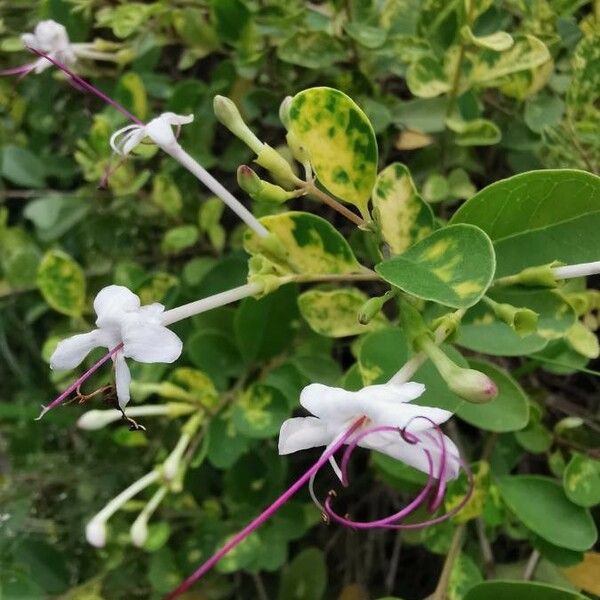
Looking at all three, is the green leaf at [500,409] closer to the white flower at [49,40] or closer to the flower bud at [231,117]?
the flower bud at [231,117]

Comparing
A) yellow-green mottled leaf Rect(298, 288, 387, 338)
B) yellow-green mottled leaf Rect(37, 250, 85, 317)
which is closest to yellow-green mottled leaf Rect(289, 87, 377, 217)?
yellow-green mottled leaf Rect(298, 288, 387, 338)

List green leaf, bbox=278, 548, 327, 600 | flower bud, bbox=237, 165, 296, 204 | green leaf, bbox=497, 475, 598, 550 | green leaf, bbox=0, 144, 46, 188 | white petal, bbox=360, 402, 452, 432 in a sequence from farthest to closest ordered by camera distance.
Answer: green leaf, bbox=0, 144, 46, 188 → green leaf, bbox=278, 548, 327, 600 → green leaf, bbox=497, 475, 598, 550 → flower bud, bbox=237, 165, 296, 204 → white petal, bbox=360, 402, 452, 432

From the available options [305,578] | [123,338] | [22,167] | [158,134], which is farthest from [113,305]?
[22,167]

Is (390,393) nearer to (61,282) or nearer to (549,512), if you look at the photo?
Result: (549,512)

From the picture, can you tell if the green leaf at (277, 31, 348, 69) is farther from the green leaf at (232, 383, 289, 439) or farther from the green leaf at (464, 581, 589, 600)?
the green leaf at (464, 581, 589, 600)

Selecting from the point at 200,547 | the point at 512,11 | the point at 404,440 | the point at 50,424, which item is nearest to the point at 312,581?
the point at 200,547

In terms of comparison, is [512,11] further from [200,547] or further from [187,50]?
[200,547]
